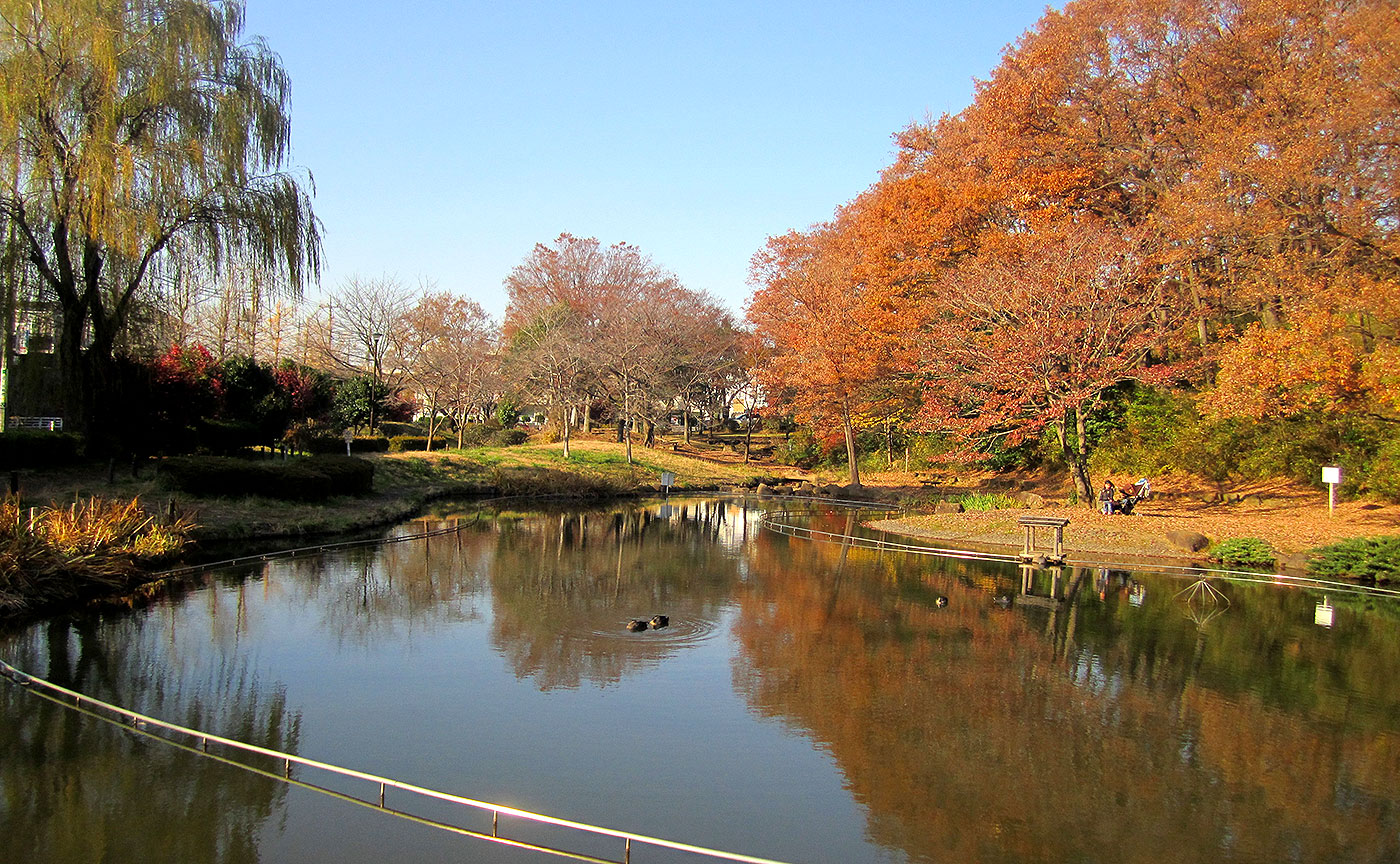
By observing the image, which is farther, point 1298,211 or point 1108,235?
point 1108,235

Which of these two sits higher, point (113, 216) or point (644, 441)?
point (113, 216)

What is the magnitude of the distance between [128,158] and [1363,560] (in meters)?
24.4

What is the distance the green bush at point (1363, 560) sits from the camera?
1606 centimetres

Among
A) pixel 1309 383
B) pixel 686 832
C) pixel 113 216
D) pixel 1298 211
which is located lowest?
pixel 686 832

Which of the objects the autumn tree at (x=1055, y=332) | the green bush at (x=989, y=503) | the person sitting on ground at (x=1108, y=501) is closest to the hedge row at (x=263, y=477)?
the autumn tree at (x=1055, y=332)

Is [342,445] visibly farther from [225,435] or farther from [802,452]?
[802,452]

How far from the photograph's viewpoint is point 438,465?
3353 cm

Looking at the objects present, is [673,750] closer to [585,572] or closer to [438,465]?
[585,572]

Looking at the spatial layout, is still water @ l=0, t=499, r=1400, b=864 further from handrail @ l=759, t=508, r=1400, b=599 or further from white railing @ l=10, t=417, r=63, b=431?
white railing @ l=10, t=417, r=63, b=431

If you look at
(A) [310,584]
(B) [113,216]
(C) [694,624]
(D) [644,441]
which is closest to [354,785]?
(C) [694,624]

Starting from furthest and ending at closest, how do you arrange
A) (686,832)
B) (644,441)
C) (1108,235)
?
(644,441) → (1108,235) → (686,832)

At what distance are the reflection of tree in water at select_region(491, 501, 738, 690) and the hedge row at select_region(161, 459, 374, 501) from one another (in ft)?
14.8

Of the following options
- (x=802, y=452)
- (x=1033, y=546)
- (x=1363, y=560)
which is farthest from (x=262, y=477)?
(x=802, y=452)

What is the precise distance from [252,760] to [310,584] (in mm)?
8230
